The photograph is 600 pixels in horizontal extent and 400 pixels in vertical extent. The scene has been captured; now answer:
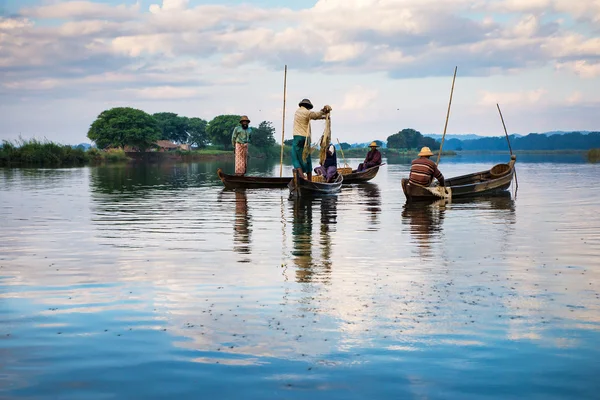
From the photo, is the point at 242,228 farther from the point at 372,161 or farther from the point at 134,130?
the point at 134,130

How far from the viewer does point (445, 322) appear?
7.03m

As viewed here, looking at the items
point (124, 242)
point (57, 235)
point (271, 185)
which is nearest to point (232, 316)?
point (124, 242)

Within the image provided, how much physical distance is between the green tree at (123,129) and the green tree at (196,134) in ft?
145

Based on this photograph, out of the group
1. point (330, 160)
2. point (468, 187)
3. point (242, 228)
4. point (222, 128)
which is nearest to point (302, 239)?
point (242, 228)

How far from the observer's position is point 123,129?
114688 mm

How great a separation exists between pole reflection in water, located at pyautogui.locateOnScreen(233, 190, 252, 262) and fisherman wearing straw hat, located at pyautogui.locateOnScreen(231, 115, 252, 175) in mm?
5844

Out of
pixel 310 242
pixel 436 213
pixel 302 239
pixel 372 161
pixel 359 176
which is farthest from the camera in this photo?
pixel 372 161

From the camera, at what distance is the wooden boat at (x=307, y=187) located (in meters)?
23.1

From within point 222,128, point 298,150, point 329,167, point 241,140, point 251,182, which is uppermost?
point 222,128

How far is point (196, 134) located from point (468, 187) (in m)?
146

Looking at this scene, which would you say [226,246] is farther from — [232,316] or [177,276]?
[232,316]

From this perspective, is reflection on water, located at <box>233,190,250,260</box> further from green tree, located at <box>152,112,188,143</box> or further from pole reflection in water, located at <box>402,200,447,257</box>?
green tree, located at <box>152,112,188,143</box>

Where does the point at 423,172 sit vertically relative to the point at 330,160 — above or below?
below

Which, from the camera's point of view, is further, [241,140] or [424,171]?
[241,140]
